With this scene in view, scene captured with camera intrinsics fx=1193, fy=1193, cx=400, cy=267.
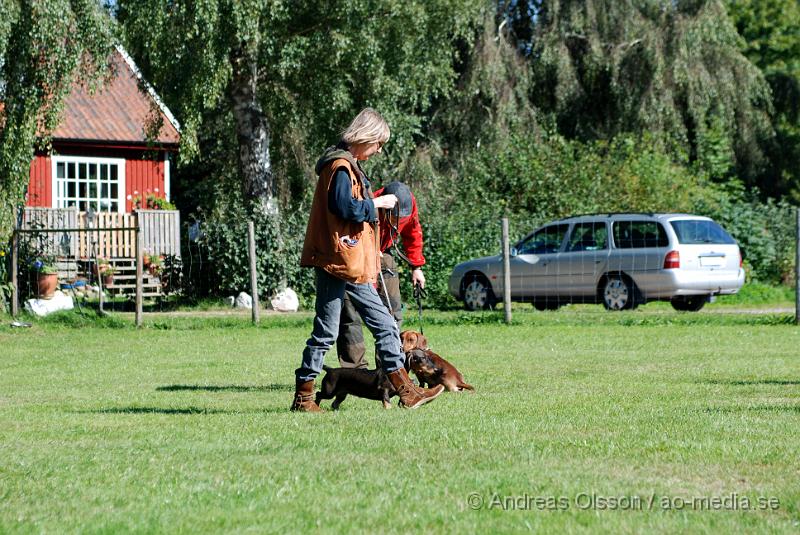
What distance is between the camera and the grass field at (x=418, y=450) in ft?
15.3

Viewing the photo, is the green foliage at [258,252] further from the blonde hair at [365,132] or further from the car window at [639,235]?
the blonde hair at [365,132]

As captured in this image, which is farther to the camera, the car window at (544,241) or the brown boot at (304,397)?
the car window at (544,241)

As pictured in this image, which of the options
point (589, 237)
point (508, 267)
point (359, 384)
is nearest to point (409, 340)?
point (359, 384)

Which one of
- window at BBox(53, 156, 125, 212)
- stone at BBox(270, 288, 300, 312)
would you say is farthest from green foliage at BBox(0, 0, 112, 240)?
window at BBox(53, 156, 125, 212)

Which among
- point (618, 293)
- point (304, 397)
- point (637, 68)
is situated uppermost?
point (637, 68)

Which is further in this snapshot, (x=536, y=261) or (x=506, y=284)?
(x=536, y=261)

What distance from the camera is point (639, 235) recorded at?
20.4m

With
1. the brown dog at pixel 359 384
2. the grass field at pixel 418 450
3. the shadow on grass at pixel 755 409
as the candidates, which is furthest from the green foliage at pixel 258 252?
the shadow on grass at pixel 755 409

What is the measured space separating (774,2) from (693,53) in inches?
783

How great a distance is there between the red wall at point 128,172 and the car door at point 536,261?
11.7m

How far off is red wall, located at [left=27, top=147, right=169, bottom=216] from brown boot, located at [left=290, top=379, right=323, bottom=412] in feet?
74.4

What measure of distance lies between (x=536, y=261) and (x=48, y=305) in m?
8.48

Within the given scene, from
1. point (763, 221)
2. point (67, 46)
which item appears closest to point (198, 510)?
point (67, 46)

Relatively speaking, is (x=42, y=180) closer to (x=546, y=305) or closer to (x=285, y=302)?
(x=285, y=302)
